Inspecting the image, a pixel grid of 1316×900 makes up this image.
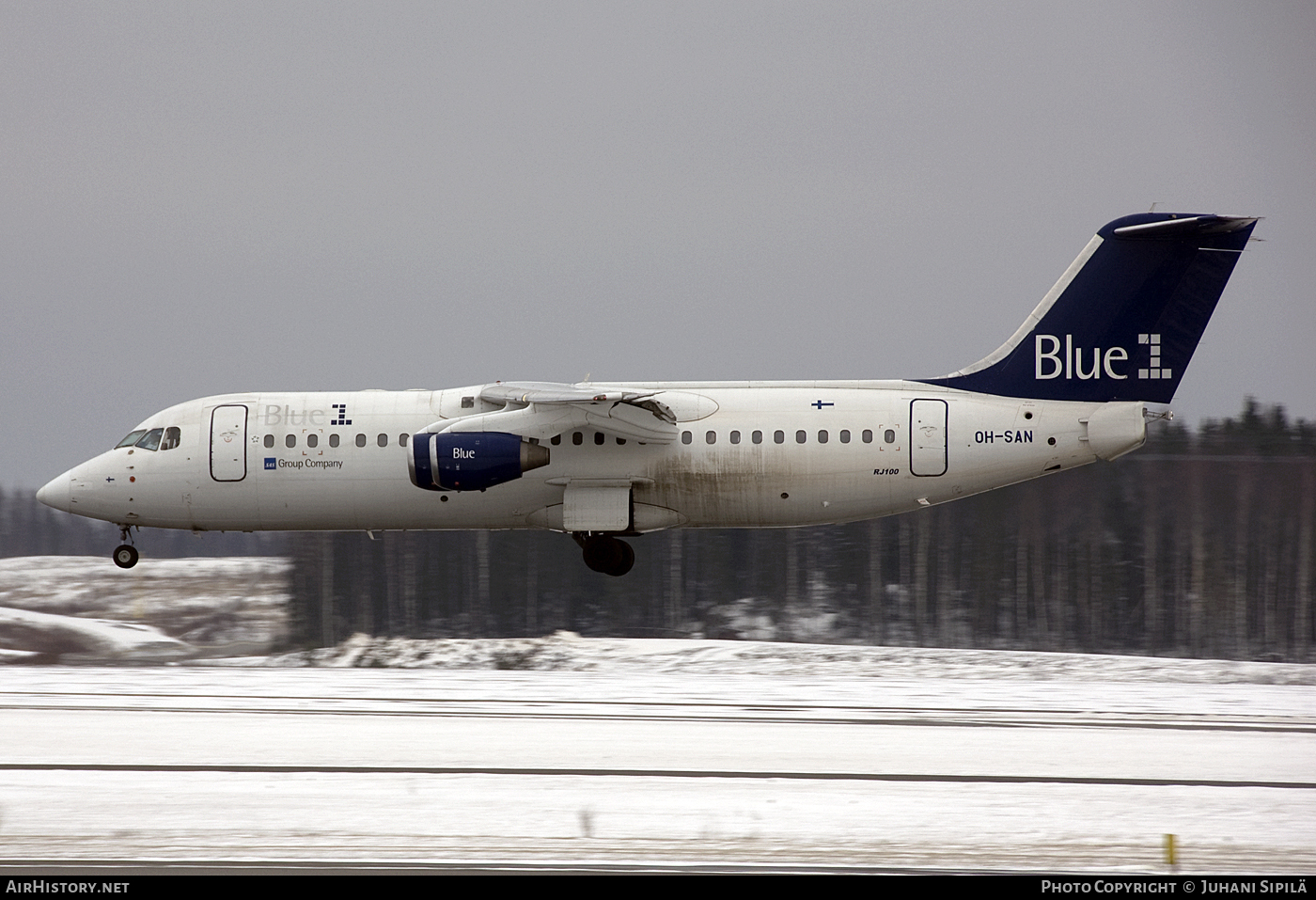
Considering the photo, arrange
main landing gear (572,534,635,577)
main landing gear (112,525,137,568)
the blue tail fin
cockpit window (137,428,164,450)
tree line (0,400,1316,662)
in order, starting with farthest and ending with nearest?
tree line (0,400,1316,662), main landing gear (112,525,137,568), cockpit window (137,428,164,450), main landing gear (572,534,635,577), the blue tail fin

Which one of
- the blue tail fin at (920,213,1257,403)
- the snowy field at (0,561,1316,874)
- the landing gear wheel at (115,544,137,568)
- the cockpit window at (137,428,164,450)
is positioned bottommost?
the snowy field at (0,561,1316,874)

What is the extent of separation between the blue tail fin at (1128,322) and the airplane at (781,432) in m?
0.03

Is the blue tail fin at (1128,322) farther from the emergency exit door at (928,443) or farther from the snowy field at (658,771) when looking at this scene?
the snowy field at (658,771)

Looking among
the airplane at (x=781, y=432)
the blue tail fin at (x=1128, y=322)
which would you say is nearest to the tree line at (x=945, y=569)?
the airplane at (x=781, y=432)

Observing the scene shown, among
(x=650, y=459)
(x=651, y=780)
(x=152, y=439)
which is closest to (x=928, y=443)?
(x=650, y=459)

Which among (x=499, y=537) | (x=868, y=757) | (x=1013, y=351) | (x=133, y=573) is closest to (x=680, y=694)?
(x=868, y=757)

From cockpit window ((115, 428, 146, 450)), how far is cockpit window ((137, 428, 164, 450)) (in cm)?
11

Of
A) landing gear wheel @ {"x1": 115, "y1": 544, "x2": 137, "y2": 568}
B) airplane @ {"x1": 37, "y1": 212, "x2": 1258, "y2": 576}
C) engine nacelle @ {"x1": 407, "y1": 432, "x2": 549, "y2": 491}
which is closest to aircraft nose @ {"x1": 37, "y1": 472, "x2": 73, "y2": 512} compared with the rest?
landing gear wheel @ {"x1": 115, "y1": 544, "x2": 137, "y2": 568}

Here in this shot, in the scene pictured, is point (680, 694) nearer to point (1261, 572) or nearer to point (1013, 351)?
point (1013, 351)

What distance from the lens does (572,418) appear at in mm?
23219

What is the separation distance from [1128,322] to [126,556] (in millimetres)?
19787

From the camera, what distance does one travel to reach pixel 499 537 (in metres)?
51.4

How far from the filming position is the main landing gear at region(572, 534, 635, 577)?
25281 mm

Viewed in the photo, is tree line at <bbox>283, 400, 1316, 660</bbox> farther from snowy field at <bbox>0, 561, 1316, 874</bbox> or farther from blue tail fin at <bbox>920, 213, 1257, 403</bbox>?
blue tail fin at <bbox>920, 213, 1257, 403</bbox>
